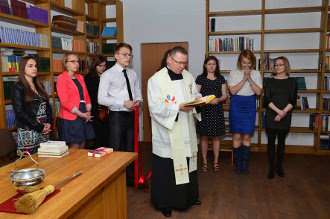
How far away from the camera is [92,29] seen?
5.46 m

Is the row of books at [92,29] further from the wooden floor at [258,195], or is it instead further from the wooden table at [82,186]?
the wooden table at [82,186]

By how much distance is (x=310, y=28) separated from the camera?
488cm

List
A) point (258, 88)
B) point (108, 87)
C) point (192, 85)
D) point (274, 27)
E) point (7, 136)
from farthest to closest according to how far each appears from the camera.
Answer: point (274, 27) < point (258, 88) < point (108, 87) < point (192, 85) < point (7, 136)

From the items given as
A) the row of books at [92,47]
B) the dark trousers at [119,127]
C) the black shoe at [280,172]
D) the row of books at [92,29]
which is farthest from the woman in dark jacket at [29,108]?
the black shoe at [280,172]

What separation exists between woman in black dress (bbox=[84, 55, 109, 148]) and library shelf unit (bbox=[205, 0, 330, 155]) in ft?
6.66

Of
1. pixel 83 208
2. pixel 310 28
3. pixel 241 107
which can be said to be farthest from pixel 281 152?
pixel 83 208

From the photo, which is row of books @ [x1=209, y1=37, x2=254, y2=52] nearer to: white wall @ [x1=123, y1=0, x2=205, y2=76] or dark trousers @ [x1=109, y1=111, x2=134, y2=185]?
white wall @ [x1=123, y1=0, x2=205, y2=76]

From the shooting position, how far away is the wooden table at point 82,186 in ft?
4.48

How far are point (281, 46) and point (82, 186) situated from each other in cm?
475

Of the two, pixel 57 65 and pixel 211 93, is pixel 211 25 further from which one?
pixel 57 65

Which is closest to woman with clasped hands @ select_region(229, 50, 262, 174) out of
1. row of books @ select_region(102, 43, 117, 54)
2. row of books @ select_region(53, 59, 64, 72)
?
row of books @ select_region(53, 59, 64, 72)

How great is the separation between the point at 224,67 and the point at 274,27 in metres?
1.14

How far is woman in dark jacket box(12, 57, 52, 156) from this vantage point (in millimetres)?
2883

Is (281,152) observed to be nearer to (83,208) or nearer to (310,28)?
(310,28)
